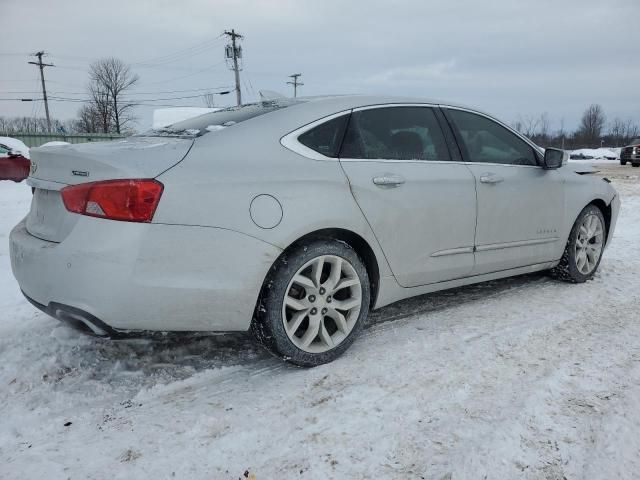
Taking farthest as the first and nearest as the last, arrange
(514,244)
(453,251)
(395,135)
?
(514,244), (453,251), (395,135)

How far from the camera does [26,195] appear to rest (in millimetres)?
10109

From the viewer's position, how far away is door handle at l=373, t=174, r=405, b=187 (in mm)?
2873

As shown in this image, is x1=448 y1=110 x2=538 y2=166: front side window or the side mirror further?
the side mirror

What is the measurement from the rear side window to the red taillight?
88 cm

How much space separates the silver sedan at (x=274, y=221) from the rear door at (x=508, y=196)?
0.02 meters

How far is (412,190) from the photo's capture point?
3.02 m

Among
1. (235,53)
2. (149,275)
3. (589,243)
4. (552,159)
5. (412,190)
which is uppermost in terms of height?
(235,53)

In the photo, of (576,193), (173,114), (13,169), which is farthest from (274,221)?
Answer: (173,114)

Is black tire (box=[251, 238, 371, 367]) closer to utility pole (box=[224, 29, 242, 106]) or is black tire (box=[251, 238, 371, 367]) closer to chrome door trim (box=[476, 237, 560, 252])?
chrome door trim (box=[476, 237, 560, 252])

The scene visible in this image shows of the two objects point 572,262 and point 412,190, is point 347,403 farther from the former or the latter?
point 572,262

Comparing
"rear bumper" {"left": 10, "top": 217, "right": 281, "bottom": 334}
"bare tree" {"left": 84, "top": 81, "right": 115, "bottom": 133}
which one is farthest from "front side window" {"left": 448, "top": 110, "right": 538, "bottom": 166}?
"bare tree" {"left": 84, "top": 81, "right": 115, "bottom": 133}

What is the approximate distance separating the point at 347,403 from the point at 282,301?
1.96 feet

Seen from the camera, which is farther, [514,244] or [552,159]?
[552,159]

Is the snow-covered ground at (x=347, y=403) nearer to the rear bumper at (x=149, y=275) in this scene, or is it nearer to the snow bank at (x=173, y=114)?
the rear bumper at (x=149, y=275)
